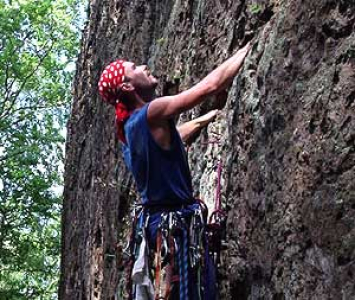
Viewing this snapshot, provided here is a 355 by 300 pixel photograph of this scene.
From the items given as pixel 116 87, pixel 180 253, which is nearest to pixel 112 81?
pixel 116 87

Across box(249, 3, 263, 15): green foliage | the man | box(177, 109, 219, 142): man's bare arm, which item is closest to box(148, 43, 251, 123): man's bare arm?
the man

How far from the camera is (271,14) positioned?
423cm

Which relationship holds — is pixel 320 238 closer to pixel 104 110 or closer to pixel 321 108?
pixel 321 108

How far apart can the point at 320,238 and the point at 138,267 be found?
127cm

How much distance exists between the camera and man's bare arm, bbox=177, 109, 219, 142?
495 centimetres

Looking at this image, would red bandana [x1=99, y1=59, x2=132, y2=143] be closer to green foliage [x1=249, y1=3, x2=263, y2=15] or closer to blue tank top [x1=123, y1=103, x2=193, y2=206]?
blue tank top [x1=123, y1=103, x2=193, y2=206]

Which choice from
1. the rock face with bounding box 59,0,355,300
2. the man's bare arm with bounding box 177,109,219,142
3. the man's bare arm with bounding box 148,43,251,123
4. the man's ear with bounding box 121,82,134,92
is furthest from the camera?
the man's bare arm with bounding box 177,109,219,142

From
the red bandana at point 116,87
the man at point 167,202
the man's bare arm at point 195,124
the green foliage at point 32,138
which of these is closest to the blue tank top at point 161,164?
the man at point 167,202

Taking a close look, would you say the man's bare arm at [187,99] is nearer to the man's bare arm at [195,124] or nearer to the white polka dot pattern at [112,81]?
the white polka dot pattern at [112,81]

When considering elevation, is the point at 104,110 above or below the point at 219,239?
above

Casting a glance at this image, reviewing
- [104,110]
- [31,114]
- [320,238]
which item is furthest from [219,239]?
[31,114]

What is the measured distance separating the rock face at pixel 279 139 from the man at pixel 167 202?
25 cm

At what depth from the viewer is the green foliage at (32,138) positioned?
56.1 ft

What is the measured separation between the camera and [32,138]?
18.8 meters
